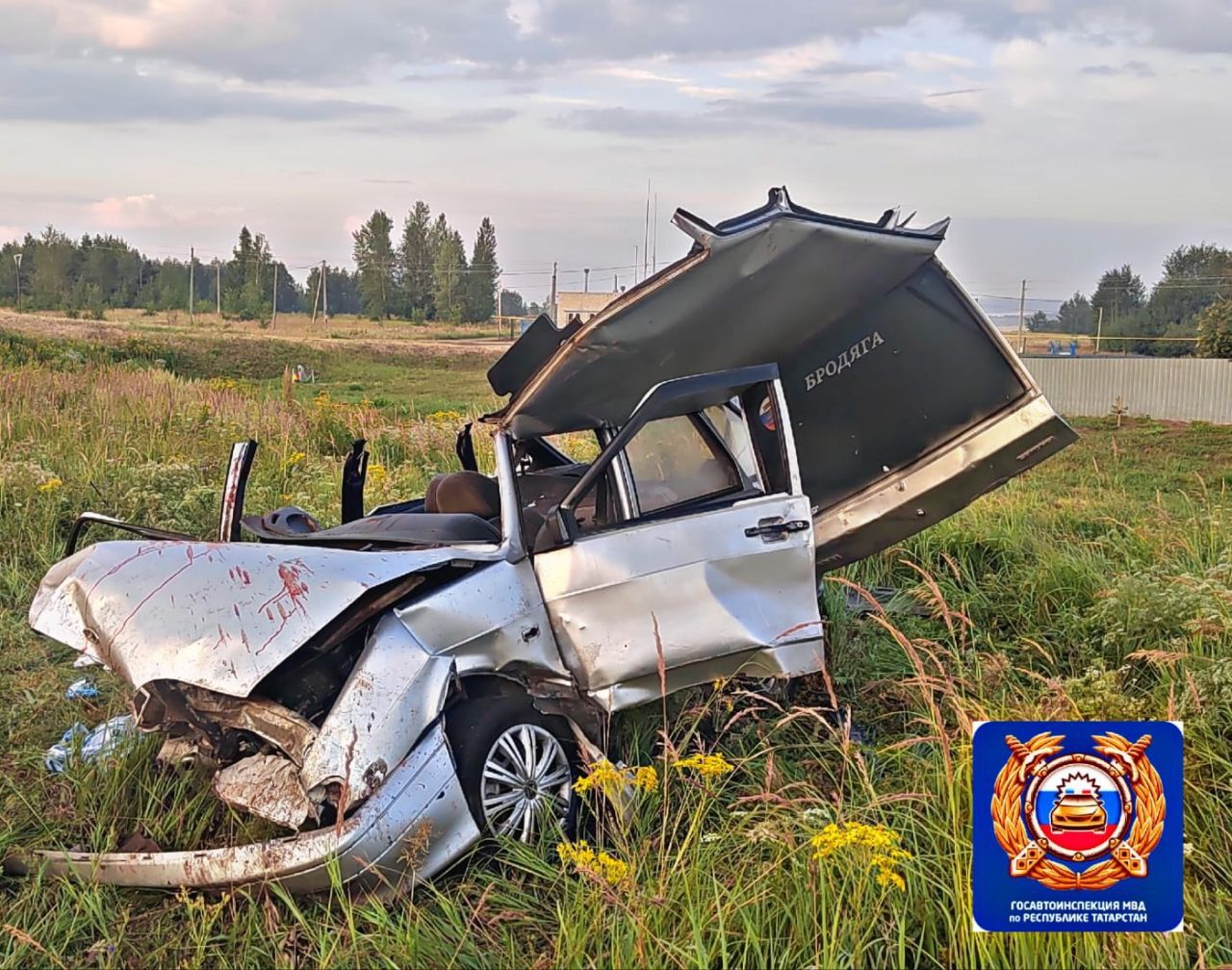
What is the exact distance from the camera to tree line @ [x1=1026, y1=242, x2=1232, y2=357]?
47.4m

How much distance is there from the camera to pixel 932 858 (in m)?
3.47

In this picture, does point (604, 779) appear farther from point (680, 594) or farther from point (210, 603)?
point (210, 603)

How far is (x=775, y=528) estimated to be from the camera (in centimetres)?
486

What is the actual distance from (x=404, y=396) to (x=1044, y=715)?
2227 cm

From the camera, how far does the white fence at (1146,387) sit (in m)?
29.0

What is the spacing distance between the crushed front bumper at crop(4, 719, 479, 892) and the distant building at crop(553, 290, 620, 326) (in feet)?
6.16

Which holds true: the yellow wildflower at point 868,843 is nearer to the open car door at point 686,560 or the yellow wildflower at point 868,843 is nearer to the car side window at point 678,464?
the open car door at point 686,560

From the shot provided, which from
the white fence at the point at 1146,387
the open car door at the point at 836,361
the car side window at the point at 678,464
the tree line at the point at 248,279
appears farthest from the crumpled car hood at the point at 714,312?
the tree line at the point at 248,279

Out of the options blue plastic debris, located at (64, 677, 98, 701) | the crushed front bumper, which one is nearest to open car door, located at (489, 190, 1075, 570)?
the crushed front bumper

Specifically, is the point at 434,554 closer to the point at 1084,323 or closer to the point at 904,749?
the point at 904,749

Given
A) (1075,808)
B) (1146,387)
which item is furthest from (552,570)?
(1146,387)

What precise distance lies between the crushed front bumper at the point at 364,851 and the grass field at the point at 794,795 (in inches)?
3.6

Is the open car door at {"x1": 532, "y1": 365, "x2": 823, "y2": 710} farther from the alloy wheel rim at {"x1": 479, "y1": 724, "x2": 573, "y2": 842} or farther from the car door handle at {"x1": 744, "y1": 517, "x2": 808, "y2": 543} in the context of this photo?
the alloy wheel rim at {"x1": 479, "y1": 724, "x2": 573, "y2": 842}

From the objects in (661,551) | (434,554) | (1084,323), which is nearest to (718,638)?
(661,551)
